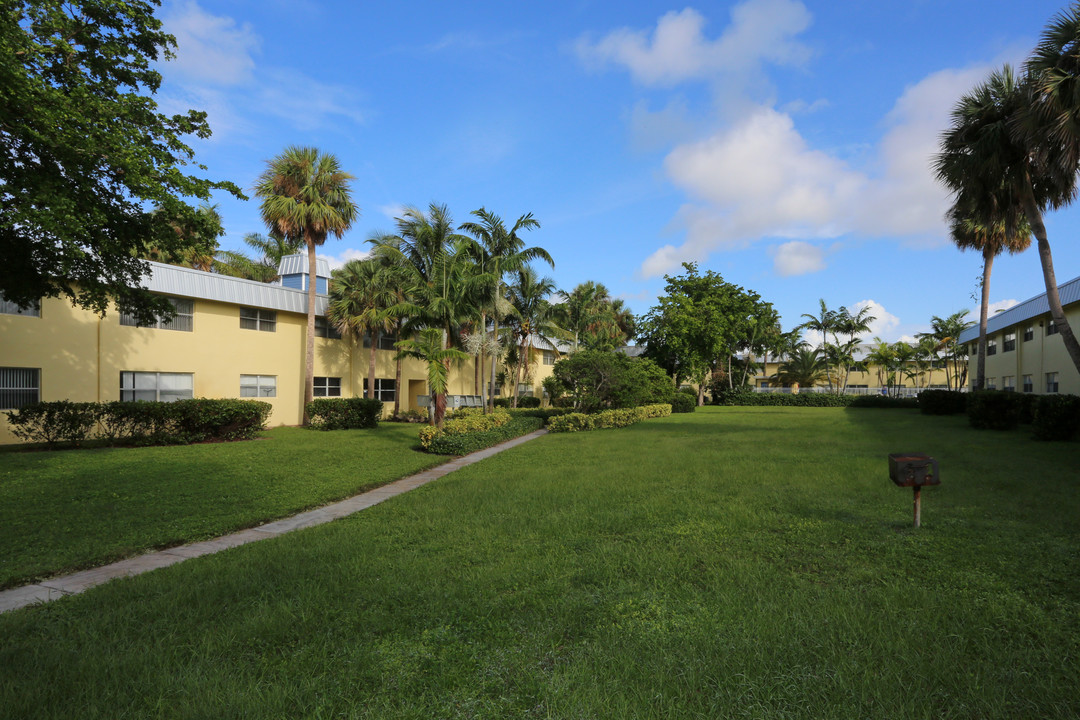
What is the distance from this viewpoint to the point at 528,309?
→ 3281 cm

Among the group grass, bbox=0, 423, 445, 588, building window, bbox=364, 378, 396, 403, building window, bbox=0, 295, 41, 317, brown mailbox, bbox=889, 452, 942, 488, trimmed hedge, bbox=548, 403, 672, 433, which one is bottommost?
grass, bbox=0, 423, 445, 588

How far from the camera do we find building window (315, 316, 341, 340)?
2553 centimetres

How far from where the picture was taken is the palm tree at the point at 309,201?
22125 millimetres

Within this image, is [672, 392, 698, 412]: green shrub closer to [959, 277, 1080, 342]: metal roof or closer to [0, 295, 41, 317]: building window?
[959, 277, 1080, 342]: metal roof

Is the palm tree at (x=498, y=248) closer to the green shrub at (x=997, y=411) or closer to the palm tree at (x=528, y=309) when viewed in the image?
the palm tree at (x=528, y=309)

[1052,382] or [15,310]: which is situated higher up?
Result: [15,310]

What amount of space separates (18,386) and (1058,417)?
101 ft

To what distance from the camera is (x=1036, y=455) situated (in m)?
13.7

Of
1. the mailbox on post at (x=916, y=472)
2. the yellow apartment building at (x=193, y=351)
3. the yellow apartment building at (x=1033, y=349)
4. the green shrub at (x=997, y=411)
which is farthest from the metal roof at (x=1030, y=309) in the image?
the yellow apartment building at (x=193, y=351)

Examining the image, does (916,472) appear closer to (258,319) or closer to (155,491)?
(155,491)

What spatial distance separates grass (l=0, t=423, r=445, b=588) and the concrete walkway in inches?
9.4

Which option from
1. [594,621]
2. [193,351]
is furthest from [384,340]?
[594,621]

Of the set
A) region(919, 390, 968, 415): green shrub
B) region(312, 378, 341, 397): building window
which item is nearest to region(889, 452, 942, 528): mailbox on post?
region(312, 378, 341, 397): building window

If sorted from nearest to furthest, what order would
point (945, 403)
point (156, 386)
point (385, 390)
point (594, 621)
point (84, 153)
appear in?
point (594, 621) → point (84, 153) → point (156, 386) → point (385, 390) → point (945, 403)
